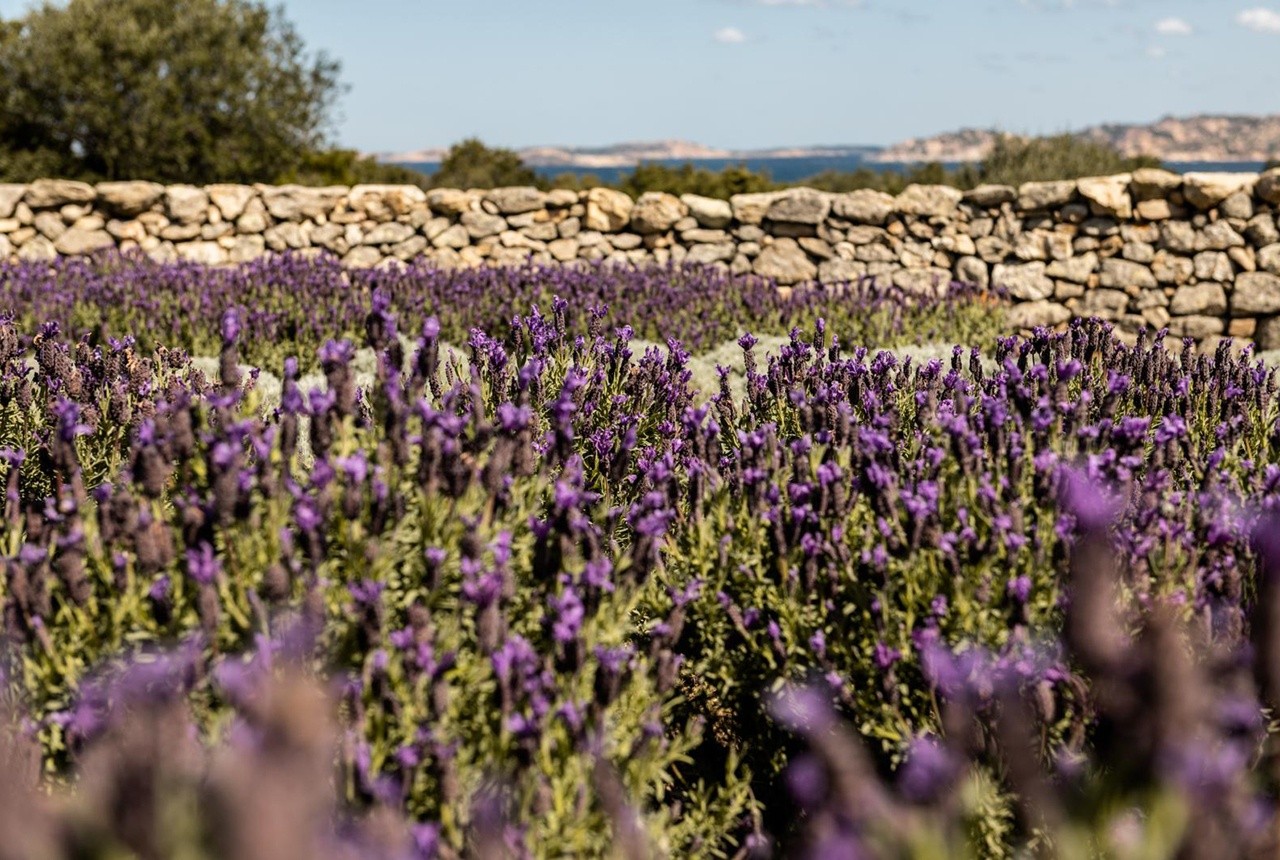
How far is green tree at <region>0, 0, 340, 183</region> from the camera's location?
56.7 feet

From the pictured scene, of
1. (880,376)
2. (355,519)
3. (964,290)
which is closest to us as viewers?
(355,519)

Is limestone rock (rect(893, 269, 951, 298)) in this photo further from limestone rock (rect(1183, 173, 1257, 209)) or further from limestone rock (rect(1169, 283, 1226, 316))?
limestone rock (rect(1183, 173, 1257, 209))

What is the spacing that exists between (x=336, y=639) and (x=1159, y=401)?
323cm

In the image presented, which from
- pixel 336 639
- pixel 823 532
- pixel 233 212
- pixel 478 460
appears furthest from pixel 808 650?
pixel 233 212

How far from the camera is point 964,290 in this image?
9.70 metres

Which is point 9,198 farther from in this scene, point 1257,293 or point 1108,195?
point 1257,293

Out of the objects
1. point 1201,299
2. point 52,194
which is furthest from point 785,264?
point 52,194

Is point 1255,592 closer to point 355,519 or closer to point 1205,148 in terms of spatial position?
point 355,519

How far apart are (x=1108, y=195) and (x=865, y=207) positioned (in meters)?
2.24

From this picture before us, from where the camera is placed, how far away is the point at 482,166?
92.9 feet

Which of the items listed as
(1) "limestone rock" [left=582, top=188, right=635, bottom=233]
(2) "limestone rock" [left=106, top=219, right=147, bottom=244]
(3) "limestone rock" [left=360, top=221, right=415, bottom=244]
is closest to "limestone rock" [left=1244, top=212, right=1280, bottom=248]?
(1) "limestone rock" [left=582, top=188, right=635, bottom=233]

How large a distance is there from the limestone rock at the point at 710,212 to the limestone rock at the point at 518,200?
157 cm

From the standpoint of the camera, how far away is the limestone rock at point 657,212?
1125 centimetres

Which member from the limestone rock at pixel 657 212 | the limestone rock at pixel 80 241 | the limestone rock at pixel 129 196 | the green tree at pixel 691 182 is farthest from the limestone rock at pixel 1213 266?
the green tree at pixel 691 182
